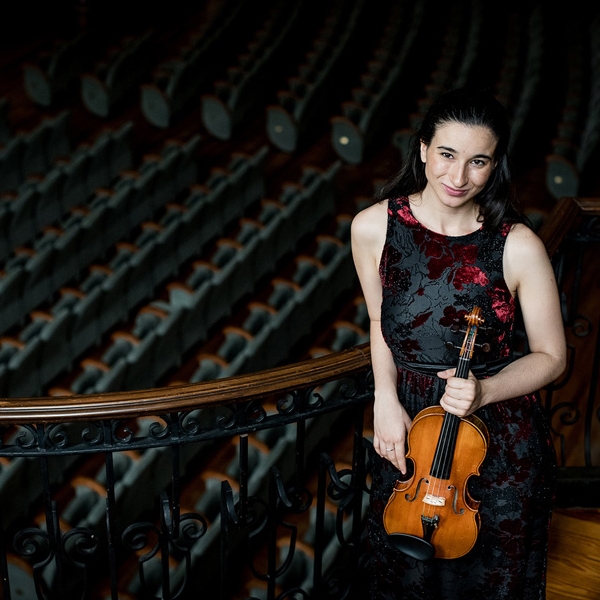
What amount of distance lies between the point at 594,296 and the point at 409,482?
211cm

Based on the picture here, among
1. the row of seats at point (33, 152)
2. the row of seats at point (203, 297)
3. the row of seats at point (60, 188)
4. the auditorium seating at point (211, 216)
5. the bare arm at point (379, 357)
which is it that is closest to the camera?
the bare arm at point (379, 357)

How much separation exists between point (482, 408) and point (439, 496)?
11cm

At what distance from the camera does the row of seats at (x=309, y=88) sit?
420 centimetres

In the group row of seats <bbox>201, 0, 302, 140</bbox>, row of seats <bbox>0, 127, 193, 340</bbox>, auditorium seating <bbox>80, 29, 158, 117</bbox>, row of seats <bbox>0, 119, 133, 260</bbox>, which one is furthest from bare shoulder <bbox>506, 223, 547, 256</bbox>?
auditorium seating <bbox>80, 29, 158, 117</bbox>

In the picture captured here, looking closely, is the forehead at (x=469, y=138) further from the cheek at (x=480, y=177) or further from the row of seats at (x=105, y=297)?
the row of seats at (x=105, y=297)

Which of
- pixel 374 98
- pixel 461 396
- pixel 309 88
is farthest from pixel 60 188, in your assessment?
pixel 461 396

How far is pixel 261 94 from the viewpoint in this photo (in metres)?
4.62

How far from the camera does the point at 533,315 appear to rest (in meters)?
0.89

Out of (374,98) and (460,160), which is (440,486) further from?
(374,98)

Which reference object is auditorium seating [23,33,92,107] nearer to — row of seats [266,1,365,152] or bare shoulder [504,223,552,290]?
row of seats [266,1,365,152]

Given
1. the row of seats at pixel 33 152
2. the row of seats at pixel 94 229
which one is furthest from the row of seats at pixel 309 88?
the row of seats at pixel 33 152

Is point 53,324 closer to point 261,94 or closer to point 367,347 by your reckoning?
point 367,347

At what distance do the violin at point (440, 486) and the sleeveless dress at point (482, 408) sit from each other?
0.14 ft

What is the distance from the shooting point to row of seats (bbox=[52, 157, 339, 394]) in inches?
101
